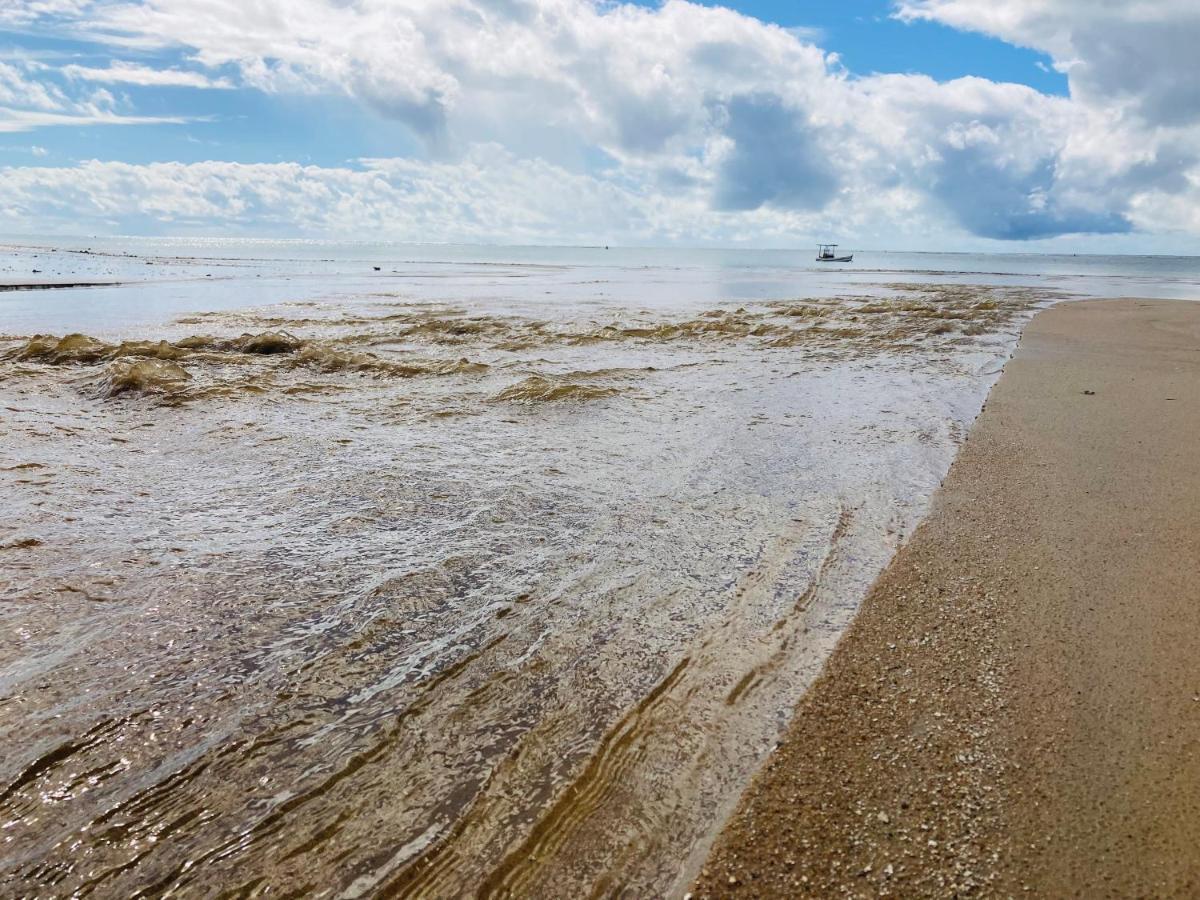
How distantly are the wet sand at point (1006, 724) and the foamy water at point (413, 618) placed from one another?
9.7 inches

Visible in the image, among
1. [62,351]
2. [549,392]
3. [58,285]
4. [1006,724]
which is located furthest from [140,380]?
[58,285]

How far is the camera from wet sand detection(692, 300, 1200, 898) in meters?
2.33

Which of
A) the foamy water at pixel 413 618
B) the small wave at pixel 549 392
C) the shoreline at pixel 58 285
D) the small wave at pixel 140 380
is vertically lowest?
the foamy water at pixel 413 618

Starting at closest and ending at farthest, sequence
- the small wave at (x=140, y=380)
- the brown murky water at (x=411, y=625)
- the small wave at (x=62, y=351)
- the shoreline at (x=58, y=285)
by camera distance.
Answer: the brown murky water at (x=411, y=625) → the small wave at (x=140, y=380) → the small wave at (x=62, y=351) → the shoreline at (x=58, y=285)

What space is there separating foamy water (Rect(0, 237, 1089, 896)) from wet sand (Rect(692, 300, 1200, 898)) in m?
0.25

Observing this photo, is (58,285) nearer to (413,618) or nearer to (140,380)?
(140,380)

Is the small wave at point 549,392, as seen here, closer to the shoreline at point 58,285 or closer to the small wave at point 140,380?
the small wave at point 140,380

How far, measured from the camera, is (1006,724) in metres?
3.01

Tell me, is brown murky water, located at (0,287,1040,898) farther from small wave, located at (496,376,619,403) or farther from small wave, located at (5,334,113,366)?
small wave, located at (5,334,113,366)

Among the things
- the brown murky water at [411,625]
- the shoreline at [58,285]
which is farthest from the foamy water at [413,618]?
the shoreline at [58,285]

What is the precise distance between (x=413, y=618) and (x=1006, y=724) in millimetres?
2904

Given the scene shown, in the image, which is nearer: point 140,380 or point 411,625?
point 411,625

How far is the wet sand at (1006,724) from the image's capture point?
2.33 m

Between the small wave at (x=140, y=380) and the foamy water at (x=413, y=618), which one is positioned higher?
the small wave at (x=140, y=380)
